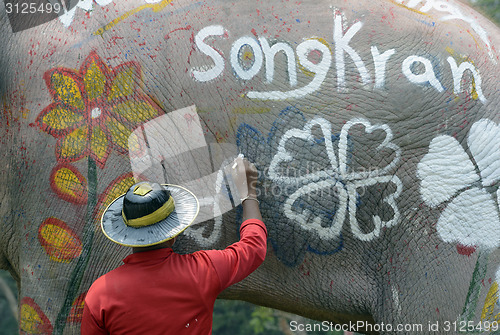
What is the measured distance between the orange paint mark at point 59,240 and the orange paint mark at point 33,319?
28 cm

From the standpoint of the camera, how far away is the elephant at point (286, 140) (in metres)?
2.31

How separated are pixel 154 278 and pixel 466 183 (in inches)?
56.1

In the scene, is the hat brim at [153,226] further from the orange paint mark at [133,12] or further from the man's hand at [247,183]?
the orange paint mark at [133,12]

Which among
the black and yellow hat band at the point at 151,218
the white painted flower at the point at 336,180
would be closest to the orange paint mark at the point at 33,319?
the black and yellow hat band at the point at 151,218

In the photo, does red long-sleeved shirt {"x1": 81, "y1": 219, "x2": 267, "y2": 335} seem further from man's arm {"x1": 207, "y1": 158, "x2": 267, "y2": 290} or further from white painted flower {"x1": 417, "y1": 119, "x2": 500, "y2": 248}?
white painted flower {"x1": 417, "y1": 119, "x2": 500, "y2": 248}

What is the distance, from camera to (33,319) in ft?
A: 8.18

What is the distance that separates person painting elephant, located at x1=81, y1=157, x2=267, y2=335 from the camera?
70.0 inches

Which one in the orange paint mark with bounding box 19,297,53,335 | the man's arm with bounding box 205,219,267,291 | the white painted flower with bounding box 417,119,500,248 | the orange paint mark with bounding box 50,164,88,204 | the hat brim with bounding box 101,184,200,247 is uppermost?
the white painted flower with bounding box 417,119,500,248

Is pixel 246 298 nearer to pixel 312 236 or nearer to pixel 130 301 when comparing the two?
pixel 312 236

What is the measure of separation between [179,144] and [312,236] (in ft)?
2.50

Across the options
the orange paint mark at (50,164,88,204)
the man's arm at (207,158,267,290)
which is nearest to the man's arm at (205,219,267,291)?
the man's arm at (207,158,267,290)

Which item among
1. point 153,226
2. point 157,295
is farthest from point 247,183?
point 157,295

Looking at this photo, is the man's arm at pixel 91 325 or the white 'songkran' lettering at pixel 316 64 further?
the white 'songkran' lettering at pixel 316 64

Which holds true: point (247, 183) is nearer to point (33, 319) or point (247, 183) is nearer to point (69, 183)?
point (69, 183)
